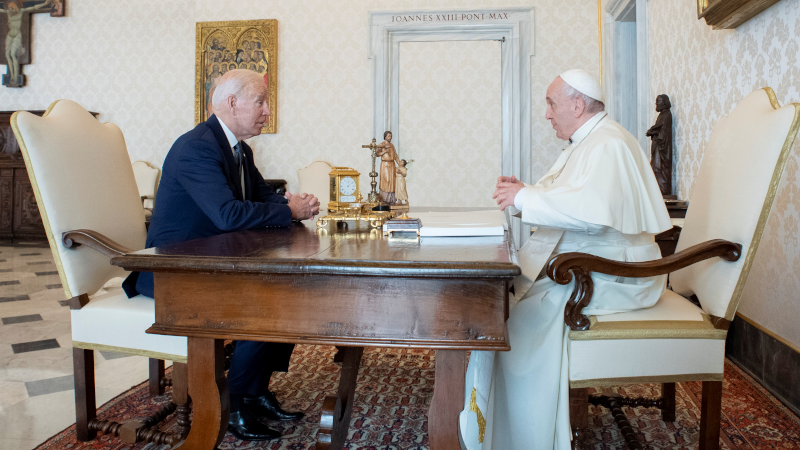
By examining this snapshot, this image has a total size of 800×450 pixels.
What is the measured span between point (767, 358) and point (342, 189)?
7.26ft

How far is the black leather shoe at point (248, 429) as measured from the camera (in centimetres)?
220

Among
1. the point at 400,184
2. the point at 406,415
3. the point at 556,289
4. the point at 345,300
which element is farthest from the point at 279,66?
the point at 345,300

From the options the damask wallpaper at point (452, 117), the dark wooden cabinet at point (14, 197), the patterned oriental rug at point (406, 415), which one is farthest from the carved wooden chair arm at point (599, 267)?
the dark wooden cabinet at point (14, 197)

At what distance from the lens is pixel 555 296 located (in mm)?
1887

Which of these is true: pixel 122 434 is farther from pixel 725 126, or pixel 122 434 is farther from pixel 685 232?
pixel 725 126

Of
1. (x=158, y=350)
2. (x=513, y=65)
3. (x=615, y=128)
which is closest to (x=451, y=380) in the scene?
(x=158, y=350)

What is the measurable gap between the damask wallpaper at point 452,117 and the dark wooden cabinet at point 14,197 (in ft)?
17.9

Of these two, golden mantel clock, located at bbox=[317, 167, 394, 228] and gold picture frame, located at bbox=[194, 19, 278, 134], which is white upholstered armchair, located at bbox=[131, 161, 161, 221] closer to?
gold picture frame, located at bbox=[194, 19, 278, 134]

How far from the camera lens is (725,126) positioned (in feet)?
6.91

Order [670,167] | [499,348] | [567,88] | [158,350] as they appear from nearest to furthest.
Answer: [499,348] → [158,350] → [567,88] → [670,167]

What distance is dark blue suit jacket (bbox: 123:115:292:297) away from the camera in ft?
6.98

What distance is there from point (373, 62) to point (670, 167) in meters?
3.95

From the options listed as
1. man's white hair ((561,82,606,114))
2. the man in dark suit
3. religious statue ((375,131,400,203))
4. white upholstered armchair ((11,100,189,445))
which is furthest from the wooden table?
religious statue ((375,131,400,203))

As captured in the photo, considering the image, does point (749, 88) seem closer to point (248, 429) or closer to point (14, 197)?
point (248, 429)
